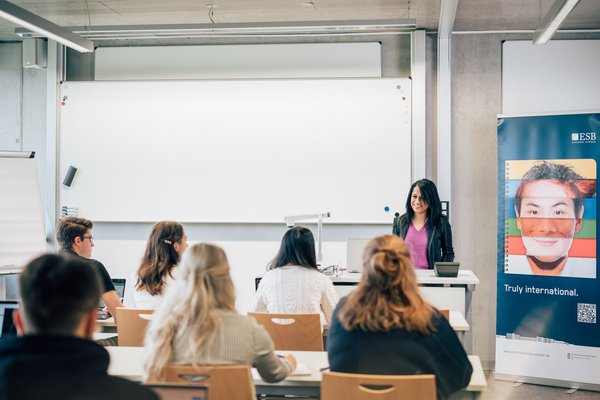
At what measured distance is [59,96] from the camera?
6629 mm

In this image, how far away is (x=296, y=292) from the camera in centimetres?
382

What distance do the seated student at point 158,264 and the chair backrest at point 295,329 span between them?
2.10ft

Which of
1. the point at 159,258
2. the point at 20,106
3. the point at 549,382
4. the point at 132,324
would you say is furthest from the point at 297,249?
the point at 20,106

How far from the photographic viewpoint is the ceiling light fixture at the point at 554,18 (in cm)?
429

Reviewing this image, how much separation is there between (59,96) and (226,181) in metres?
1.80

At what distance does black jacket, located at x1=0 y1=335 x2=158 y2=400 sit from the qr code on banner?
15.0 feet

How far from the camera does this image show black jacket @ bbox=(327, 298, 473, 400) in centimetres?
241

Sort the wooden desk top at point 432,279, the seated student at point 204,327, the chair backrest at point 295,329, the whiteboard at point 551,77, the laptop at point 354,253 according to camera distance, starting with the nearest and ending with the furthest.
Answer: the seated student at point 204,327 → the chair backrest at point 295,329 → the wooden desk top at point 432,279 → the laptop at point 354,253 → the whiteboard at point 551,77

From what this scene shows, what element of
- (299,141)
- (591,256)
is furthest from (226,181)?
(591,256)

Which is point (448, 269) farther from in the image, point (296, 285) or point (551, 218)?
point (551, 218)

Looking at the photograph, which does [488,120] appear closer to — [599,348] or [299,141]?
[299,141]

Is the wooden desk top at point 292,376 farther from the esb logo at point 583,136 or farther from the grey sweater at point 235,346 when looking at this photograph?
the esb logo at point 583,136

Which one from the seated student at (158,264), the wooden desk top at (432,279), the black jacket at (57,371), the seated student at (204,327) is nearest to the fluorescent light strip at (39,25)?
the seated student at (158,264)

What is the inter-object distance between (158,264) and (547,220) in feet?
10.3
